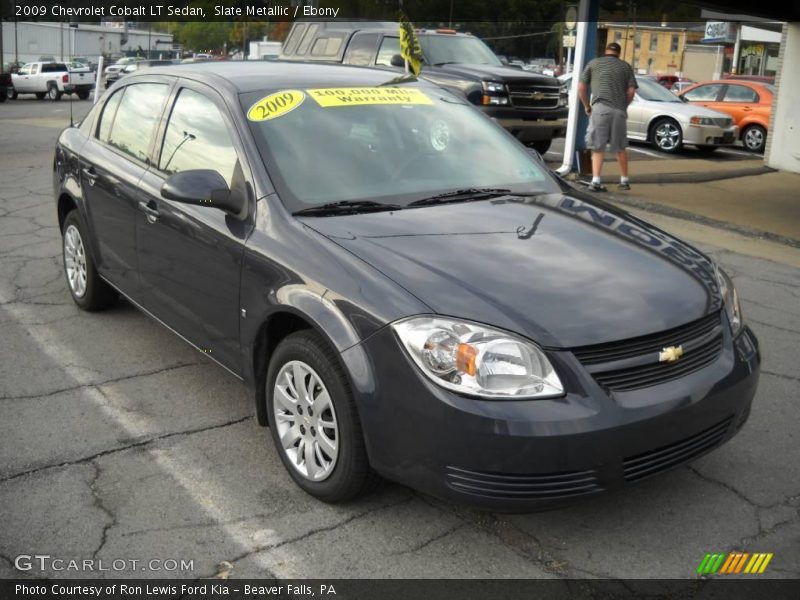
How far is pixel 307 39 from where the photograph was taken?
14.3 metres

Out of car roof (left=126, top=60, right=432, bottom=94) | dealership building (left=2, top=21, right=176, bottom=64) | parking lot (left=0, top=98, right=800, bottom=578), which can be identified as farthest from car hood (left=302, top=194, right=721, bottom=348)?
dealership building (left=2, top=21, right=176, bottom=64)

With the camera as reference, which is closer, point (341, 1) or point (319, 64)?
point (319, 64)

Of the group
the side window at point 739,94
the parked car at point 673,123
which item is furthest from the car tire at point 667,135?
the side window at point 739,94

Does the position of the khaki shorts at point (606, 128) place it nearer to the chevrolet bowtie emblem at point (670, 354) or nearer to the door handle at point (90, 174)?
the door handle at point (90, 174)

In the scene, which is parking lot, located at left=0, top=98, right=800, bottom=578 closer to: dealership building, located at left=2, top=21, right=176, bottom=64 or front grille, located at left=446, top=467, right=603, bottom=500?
front grille, located at left=446, top=467, right=603, bottom=500

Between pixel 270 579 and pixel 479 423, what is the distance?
2.91 feet

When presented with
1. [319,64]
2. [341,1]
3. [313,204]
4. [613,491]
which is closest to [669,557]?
[613,491]

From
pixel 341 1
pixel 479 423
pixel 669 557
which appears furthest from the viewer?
pixel 341 1

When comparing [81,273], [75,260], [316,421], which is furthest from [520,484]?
[75,260]

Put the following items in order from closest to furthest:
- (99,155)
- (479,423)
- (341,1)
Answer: (479,423) → (99,155) → (341,1)

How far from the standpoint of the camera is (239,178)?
3852 millimetres

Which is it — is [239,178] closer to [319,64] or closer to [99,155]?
[319,64]

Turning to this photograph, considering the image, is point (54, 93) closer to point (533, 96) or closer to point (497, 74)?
point (497, 74)

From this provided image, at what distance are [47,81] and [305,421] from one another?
37.3m
